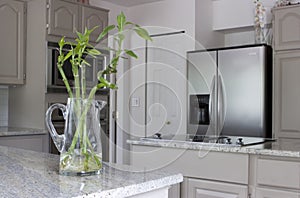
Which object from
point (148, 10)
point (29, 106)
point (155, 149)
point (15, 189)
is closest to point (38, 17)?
point (29, 106)

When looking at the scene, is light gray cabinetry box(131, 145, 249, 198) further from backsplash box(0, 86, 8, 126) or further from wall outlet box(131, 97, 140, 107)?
wall outlet box(131, 97, 140, 107)

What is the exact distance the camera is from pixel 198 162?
7.72 ft

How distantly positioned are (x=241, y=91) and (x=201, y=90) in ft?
1.56

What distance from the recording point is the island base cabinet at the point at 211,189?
2.17 m

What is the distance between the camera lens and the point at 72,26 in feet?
13.2

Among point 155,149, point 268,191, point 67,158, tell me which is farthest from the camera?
point 155,149

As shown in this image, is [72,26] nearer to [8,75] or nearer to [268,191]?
[8,75]

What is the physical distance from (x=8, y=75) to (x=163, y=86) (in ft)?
6.30

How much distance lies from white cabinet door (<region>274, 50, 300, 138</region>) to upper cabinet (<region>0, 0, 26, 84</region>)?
8.72 ft

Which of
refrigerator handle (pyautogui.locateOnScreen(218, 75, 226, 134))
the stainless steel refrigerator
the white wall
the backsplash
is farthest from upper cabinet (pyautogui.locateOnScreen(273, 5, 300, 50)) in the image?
the backsplash

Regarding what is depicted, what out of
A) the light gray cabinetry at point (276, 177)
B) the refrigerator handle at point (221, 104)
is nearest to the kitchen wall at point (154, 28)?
the refrigerator handle at point (221, 104)

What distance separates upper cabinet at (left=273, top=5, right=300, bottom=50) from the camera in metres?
3.77

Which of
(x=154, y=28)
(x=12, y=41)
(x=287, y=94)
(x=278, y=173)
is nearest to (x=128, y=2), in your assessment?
(x=154, y=28)

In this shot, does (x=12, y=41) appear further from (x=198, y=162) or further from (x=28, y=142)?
(x=198, y=162)
